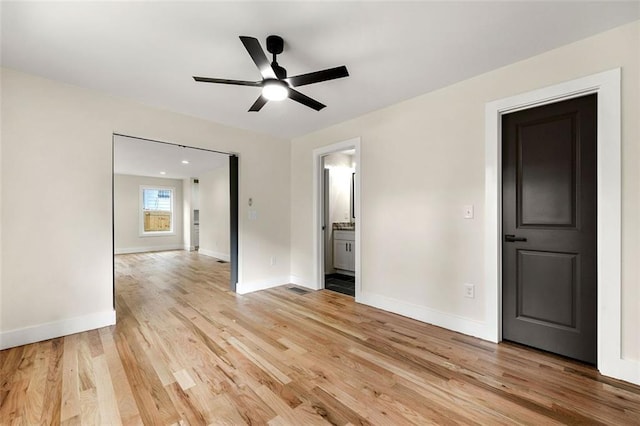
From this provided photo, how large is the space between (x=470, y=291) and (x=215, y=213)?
22.3ft

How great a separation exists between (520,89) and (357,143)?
176cm

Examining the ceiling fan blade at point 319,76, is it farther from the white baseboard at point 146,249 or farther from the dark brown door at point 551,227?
the white baseboard at point 146,249

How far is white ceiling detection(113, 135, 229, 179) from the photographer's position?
16.1ft

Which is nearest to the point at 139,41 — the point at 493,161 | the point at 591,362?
the point at 493,161

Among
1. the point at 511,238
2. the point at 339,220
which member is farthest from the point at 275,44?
the point at 339,220

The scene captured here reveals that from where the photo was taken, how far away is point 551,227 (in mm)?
2238

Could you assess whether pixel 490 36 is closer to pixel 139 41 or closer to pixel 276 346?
pixel 139 41

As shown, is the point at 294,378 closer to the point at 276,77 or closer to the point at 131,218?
the point at 276,77

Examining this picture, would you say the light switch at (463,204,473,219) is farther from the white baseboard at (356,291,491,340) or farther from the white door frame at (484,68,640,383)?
the white baseboard at (356,291,491,340)

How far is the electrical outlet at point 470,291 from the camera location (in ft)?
8.46

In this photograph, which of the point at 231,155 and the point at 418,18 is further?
the point at 231,155

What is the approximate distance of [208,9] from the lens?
1.70 m

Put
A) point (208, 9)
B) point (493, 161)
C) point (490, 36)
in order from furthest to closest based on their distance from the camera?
point (493, 161) → point (490, 36) → point (208, 9)

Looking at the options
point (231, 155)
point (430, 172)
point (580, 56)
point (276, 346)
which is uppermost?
point (580, 56)
